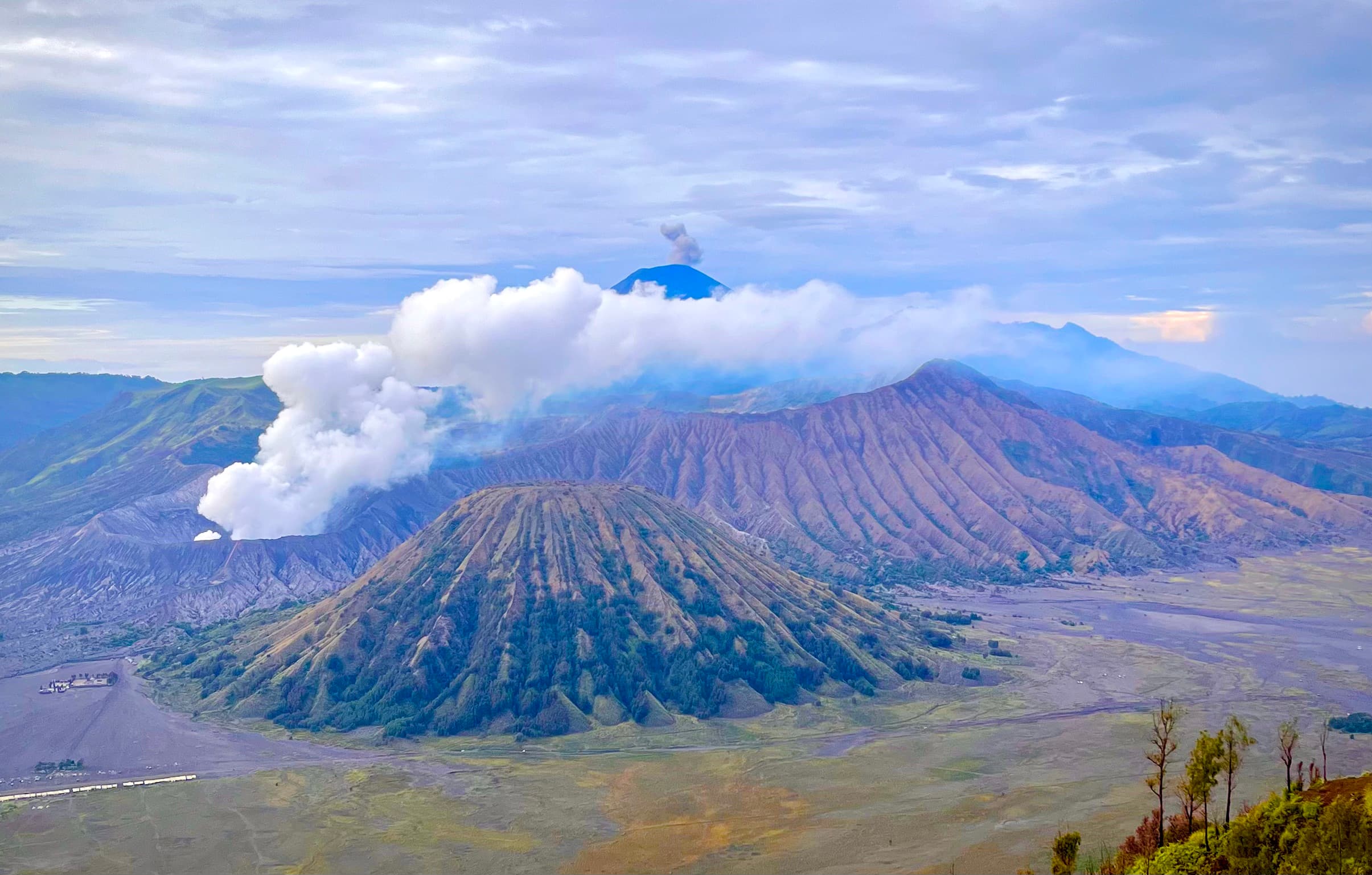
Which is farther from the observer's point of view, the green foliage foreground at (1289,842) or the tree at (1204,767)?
the tree at (1204,767)

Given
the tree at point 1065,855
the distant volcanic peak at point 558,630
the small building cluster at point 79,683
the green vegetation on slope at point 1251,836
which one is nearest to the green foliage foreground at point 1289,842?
the green vegetation on slope at point 1251,836

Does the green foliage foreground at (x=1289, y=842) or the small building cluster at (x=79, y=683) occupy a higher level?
the green foliage foreground at (x=1289, y=842)

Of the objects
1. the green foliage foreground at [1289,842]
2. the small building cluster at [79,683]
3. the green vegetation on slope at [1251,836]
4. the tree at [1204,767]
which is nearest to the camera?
the green foliage foreground at [1289,842]

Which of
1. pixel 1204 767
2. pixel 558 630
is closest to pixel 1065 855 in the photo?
pixel 1204 767

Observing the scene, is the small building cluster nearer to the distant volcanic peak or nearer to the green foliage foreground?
the distant volcanic peak

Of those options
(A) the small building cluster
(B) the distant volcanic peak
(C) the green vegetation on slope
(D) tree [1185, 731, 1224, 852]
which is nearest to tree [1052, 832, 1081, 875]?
(C) the green vegetation on slope

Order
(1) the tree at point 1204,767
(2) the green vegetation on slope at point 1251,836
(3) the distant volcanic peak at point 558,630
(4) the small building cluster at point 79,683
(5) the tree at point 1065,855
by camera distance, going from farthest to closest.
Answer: (4) the small building cluster at point 79,683 → (3) the distant volcanic peak at point 558,630 → (5) the tree at point 1065,855 → (1) the tree at point 1204,767 → (2) the green vegetation on slope at point 1251,836

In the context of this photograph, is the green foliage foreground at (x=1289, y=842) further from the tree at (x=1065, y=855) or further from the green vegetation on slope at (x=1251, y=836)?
the tree at (x=1065, y=855)

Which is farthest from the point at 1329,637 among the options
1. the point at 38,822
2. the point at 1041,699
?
the point at 38,822
